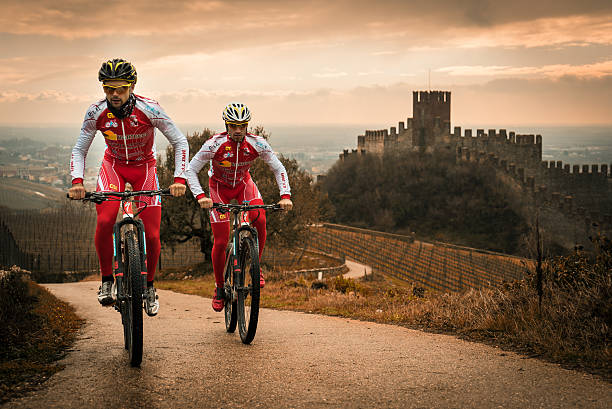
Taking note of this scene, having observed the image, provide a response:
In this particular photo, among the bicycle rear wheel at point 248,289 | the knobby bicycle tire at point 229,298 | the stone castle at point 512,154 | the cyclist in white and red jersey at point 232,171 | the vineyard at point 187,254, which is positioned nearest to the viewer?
the bicycle rear wheel at point 248,289

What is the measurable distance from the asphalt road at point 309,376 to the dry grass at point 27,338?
0.15 meters

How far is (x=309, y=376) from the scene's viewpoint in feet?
16.5

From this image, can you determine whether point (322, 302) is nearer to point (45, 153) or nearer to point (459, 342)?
point (459, 342)

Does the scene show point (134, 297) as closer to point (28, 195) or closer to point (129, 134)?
point (129, 134)

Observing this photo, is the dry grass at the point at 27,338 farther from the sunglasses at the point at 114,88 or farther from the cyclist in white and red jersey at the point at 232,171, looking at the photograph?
the sunglasses at the point at 114,88

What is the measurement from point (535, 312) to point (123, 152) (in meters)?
4.33

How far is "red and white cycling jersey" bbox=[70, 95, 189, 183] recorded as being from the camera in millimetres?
5895

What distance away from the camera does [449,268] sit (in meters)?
41.4

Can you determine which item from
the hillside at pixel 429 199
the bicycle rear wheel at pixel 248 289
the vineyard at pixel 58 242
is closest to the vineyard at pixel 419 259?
the vineyard at pixel 58 242

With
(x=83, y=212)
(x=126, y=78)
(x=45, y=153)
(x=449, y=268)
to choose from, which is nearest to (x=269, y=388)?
(x=126, y=78)

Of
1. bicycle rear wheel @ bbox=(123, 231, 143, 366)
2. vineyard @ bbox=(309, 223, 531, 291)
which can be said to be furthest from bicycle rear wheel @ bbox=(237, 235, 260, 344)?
vineyard @ bbox=(309, 223, 531, 291)

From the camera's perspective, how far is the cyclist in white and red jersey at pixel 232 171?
275 inches

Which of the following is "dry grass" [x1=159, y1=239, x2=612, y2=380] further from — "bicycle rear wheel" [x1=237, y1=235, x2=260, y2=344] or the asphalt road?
"bicycle rear wheel" [x1=237, y1=235, x2=260, y2=344]

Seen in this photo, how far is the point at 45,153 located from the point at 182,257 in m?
21.5
